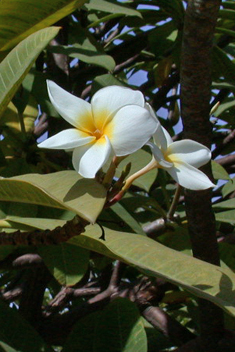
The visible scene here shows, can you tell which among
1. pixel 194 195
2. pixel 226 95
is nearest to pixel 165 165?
pixel 194 195

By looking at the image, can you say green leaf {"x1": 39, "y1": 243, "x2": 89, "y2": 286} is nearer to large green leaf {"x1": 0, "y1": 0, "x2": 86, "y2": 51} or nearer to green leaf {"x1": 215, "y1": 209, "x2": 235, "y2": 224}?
green leaf {"x1": 215, "y1": 209, "x2": 235, "y2": 224}

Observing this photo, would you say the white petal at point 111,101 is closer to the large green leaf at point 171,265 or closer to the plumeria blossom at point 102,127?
the plumeria blossom at point 102,127

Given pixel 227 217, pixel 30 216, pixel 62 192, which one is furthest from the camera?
pixel 227 217

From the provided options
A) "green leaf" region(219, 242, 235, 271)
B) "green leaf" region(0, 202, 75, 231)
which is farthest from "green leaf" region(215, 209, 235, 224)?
"green leaf" region(0, 202, 75, 231)

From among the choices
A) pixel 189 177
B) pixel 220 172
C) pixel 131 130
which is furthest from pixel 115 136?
pixel 220 172

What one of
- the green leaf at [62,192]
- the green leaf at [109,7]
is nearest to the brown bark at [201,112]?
the green leaf at [62,192]

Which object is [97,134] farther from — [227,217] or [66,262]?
[227,217]
